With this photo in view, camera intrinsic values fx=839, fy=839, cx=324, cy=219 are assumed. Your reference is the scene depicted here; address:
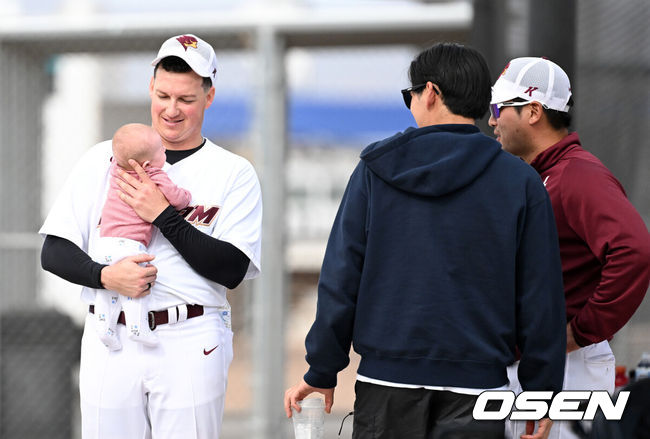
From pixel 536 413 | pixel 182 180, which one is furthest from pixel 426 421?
pixel 182 180

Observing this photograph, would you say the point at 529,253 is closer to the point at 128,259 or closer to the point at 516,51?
the point at 128,259

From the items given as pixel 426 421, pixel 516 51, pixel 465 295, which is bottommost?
pixel 426 421

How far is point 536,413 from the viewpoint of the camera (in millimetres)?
2006

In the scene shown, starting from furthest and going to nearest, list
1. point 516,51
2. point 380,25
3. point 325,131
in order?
point 325,131
point 380,25
point 516,51

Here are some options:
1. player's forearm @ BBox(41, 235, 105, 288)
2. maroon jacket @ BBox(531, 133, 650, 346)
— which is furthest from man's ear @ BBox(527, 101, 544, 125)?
player's forearm @ BBox(41, 235, 105, 288)

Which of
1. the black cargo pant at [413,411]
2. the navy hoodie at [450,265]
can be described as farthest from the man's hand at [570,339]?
the black cargo pant at [413,411]

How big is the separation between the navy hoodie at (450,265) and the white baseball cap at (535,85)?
0.44 metres

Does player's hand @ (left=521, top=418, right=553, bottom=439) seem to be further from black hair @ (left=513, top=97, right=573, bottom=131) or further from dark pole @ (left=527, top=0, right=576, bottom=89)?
dark pole @ (left=527, top=0, right=576, bottom=89)

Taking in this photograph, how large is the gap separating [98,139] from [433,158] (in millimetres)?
4483

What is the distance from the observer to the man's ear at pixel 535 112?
2459mm

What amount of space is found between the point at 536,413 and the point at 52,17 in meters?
4.63

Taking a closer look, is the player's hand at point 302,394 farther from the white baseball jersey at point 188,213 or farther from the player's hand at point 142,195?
the player's hand at point 142,195

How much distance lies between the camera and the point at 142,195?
7.16 ft

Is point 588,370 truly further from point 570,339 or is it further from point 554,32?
point 554,32
